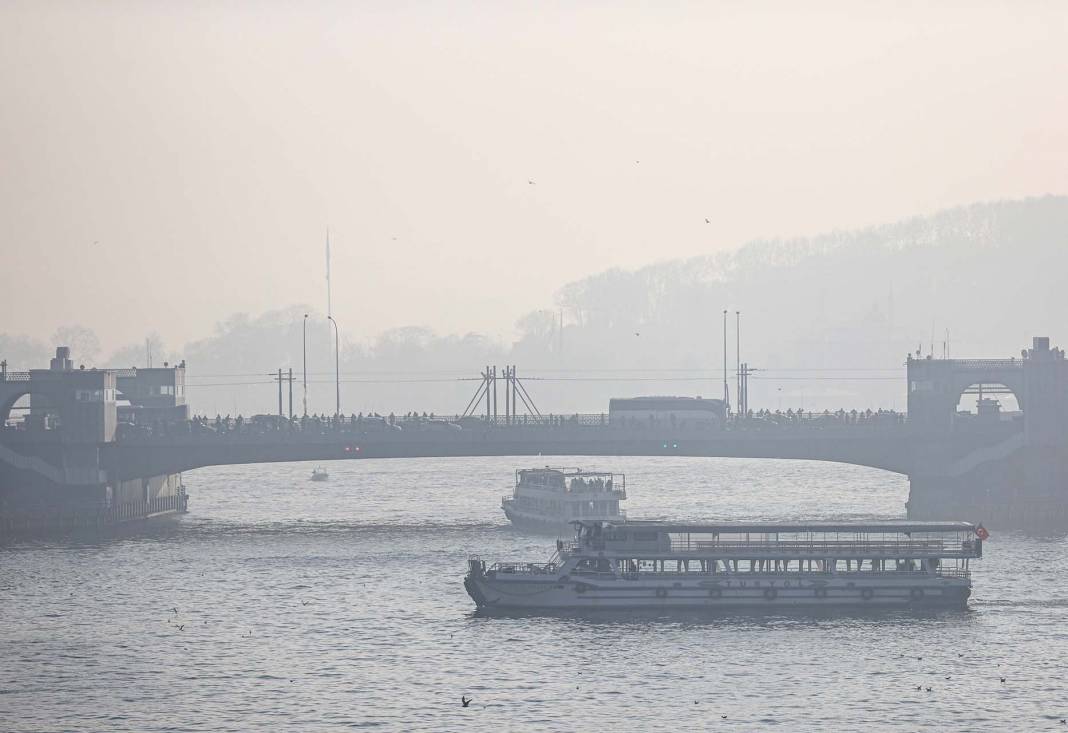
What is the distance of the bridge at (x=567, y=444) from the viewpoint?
166 metres

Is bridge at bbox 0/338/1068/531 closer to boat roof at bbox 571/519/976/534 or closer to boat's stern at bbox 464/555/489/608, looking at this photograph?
boat roof at bbox 571/519/976/534

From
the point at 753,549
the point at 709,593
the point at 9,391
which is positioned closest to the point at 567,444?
the point at 9,391

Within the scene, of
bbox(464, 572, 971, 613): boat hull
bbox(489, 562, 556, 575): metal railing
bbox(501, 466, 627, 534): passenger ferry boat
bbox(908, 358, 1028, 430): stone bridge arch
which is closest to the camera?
bbox(464, 572, 971, 613): boat hull

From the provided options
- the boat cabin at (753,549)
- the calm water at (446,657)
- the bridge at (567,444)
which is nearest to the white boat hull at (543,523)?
the bridge at (567,444)

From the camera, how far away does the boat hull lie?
111 metres

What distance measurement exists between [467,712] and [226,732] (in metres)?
10.8

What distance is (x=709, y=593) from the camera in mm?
110750

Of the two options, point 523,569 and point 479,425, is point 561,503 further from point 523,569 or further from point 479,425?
point 523,569

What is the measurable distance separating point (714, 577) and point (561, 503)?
45376 mm

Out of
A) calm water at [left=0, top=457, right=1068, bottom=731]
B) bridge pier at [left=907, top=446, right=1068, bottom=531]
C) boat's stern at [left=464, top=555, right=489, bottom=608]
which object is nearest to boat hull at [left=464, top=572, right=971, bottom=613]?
boat's stern at [left=464, top=555, right=489, bottom=608]

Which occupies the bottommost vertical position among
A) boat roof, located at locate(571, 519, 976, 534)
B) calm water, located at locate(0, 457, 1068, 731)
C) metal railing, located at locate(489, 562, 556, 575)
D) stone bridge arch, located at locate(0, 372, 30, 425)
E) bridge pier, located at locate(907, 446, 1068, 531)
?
calm water, located at locate(0, 457, 1068, 731)

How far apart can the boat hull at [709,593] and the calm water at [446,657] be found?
2064mm

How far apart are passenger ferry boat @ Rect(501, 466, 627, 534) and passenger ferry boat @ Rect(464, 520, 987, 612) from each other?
133ft

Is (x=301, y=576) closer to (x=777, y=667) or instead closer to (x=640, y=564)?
(x=640, y=564)
